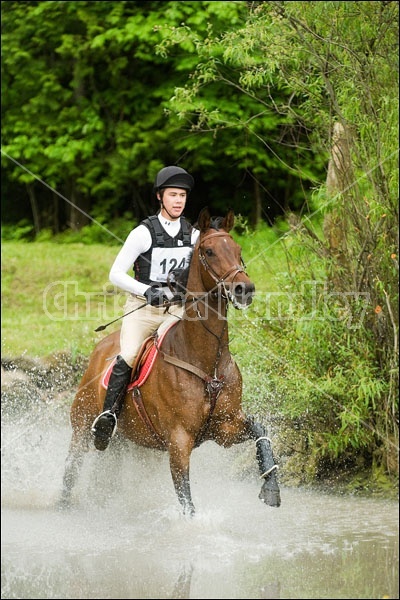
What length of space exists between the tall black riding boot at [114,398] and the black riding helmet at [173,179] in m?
1.51

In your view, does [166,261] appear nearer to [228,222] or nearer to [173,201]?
[173,201]

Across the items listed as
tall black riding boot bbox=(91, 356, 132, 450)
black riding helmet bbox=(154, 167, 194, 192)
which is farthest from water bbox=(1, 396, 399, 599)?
black riding helmet bbox=(154, 167, 194, 192)

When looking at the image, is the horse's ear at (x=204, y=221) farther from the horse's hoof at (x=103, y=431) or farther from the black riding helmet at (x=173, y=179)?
the horse's hoof at (x=103, y=431)

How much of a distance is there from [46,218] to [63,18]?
5.02 metres

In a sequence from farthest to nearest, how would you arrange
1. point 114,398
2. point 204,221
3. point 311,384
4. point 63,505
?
point 311,384, point 63,505, point 114,398, point 204,221

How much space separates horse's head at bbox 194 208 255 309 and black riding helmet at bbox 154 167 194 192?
1.61 feet

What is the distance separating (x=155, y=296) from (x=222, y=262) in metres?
0.74

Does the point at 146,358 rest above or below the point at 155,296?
below

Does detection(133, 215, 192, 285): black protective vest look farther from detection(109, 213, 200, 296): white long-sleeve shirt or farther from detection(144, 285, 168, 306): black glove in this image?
detection(144, 285, 168, 306): black glove

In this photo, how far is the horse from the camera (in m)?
7.29

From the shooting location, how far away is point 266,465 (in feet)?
24.9

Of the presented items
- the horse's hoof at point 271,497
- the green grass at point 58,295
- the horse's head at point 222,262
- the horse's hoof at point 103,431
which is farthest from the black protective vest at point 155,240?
the green grass at point 58,295

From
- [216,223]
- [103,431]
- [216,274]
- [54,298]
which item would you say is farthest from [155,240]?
[54,298]

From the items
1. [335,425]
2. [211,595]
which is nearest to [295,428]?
[335,425]
